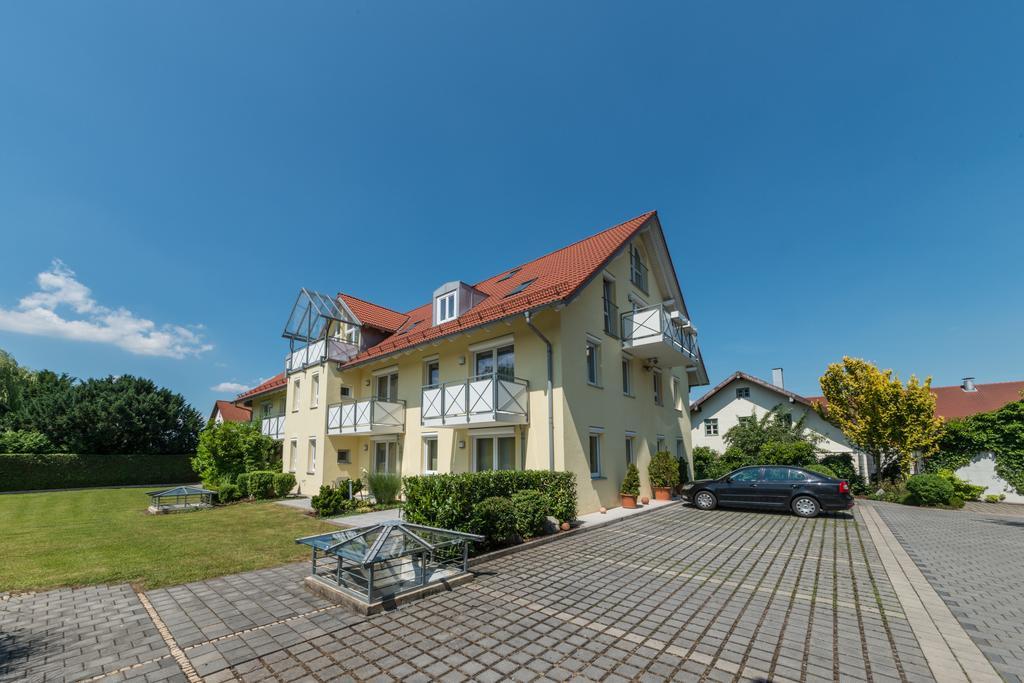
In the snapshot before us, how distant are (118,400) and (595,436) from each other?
29971 millimetres

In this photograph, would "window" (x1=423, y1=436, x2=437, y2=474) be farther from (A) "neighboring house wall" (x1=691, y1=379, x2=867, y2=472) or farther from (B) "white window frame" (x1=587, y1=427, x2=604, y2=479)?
(A) "neighboring house wall" (x1=691, y1=379, x2=867, y2=472)

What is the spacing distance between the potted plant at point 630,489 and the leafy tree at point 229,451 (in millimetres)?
16332

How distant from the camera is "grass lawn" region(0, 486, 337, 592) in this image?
716 centimetres

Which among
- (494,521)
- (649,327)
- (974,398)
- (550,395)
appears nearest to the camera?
(494,521)

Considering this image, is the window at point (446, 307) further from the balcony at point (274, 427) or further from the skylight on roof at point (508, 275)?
the balcony at point (274, 427)

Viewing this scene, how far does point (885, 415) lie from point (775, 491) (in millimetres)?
9327

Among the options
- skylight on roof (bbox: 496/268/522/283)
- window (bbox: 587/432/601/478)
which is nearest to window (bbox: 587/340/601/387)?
window (bbox: 587/432/601/478)

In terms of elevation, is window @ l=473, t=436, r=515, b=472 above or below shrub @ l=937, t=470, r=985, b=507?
above

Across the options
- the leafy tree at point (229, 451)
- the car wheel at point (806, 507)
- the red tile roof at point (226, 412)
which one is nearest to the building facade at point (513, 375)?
the leafy tree at point (229, 451)

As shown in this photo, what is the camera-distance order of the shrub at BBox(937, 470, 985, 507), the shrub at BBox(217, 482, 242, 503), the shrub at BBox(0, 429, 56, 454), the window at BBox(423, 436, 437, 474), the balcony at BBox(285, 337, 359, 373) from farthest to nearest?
the shrub at BBox(0, 429, 56, 454), the balcony at BBox(285, 337, 359, 373), the shrub at BBox(937, 470, 985, 507), the shrub at BBox(217, 482, 242, 503), the window at BBox(423, 436, 437, 474)

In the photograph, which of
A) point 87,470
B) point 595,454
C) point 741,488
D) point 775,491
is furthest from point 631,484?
point 87,470

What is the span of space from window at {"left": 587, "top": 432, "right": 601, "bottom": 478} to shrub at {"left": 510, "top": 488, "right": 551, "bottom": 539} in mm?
4217

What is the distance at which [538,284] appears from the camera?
15305 millimetres

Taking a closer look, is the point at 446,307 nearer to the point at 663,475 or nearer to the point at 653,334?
the point at 653,334
